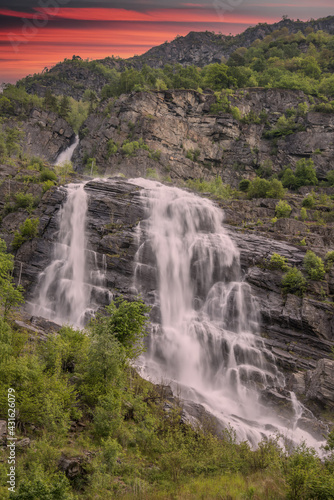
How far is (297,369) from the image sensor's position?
33656 mm

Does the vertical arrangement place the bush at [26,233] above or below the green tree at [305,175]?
below

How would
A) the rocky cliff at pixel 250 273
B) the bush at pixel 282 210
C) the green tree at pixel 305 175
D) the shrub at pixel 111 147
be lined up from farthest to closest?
the shrub at pixel 111 147 → the green tree at pixel 305 175 → the bush at pixel 282 210 → the rocky cliff at pixel 250 273

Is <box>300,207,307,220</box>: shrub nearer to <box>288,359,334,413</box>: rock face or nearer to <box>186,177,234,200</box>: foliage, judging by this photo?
<box>186,177,234,200</box>: foliage

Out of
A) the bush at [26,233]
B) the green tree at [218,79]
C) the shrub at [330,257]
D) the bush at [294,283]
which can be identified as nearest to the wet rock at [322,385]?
the bush at [294,283]

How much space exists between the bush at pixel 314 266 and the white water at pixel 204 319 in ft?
22.1

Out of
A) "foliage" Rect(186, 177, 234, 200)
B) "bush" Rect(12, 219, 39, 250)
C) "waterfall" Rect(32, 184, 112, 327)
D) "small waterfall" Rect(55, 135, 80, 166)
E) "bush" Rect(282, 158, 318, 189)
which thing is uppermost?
"small waterfall" Rect(55, 135, 80, 166)

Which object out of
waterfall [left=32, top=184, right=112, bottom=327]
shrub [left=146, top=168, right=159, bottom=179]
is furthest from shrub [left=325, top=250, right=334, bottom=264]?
shrub [left=146, top=168, right=159, bottom=179]

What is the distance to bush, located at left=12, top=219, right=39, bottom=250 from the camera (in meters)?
44.6

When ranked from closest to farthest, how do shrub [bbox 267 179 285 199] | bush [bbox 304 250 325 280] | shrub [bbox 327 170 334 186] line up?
bush [bbox 304 250 325 280] < shrub [bbox 267 179 285 199] < shrub [bbox 327 170 334 186]

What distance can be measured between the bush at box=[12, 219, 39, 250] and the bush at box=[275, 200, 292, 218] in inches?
1233

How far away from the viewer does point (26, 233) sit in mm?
45125

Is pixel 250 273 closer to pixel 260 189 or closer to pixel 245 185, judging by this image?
pixel 260 189

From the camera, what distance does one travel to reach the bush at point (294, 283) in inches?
1545

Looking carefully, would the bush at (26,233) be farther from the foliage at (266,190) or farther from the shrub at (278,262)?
the foliage at (266,190)
